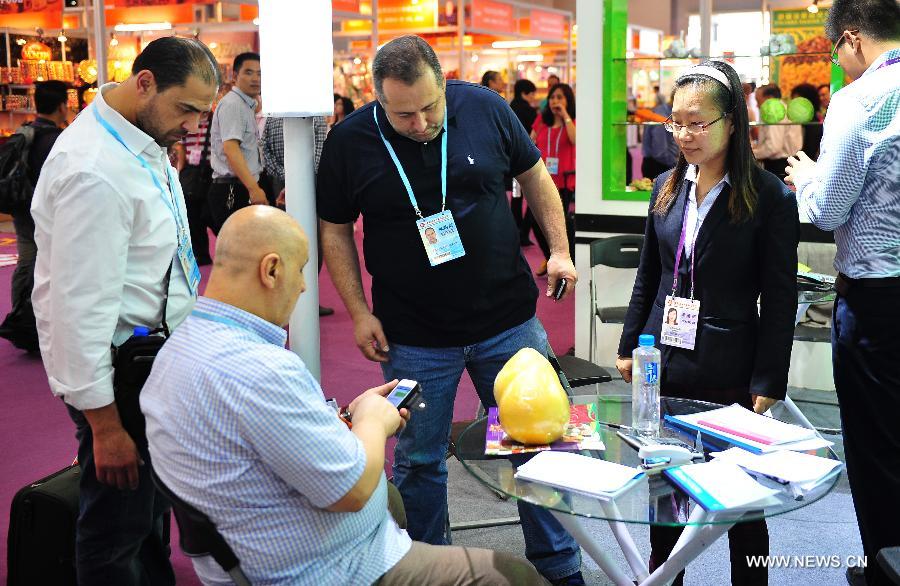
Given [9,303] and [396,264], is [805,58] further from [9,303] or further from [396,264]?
[9,303]

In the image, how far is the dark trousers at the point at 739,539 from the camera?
237 cm

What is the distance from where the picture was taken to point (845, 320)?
112 inches

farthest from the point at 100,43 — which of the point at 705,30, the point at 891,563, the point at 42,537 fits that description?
the point at 891,563

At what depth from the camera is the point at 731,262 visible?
8.14ft

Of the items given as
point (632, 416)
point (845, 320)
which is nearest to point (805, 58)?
point (845, 320)

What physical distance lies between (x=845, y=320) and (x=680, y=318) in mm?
638

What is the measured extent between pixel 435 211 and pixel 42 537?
146 centimetres

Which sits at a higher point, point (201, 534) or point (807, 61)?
point (807, 61)

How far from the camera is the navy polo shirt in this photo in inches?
106

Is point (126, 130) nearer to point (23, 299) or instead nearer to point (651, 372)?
point (651, 372)

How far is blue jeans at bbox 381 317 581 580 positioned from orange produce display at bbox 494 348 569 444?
0.64 metres

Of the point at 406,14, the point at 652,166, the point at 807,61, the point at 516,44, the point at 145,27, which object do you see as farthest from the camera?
the point at 516,44

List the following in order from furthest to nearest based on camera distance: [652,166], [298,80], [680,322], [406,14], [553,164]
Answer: [406,14], [652,166], [553,164], [680,322], [298,80]

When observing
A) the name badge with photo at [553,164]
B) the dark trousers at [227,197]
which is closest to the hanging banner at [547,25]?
the name badge with photo at [553,164]
